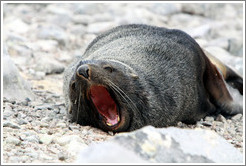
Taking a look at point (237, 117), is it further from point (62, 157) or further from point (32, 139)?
point (62, 157)

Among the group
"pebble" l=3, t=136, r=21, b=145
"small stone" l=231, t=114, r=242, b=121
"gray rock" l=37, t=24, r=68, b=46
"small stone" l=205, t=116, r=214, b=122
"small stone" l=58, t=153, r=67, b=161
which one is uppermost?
"small stone" l=58, t=153, r=67, b=161

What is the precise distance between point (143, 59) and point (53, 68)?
3650 millimetres

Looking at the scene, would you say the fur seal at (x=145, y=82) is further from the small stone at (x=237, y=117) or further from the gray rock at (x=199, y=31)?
the gray rock at (x=199, y=31)

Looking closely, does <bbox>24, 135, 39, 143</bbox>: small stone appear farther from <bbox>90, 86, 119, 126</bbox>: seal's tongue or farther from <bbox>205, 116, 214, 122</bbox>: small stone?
<bbox>205, 116, 214, 122</bbox>: small stone

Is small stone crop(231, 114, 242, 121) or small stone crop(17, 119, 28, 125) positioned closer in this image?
small stone crop(17, 119, 28, 125)

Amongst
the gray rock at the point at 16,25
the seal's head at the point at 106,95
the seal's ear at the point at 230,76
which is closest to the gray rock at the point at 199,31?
the seal's ear at the point at 230,76

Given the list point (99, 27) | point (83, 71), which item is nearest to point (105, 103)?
point (83, 71)

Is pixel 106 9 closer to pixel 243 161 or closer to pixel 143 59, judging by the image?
pixel 143 59

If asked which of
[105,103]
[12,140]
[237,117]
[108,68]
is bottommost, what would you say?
[237,117]

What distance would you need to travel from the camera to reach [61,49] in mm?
10758

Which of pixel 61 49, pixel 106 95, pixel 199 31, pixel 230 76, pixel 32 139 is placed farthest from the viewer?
pixel 199 31

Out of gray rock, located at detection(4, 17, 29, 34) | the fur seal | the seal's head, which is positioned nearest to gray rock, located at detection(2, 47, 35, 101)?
the fur seal

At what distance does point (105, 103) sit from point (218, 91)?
2.46 metres

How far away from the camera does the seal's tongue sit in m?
4.94
